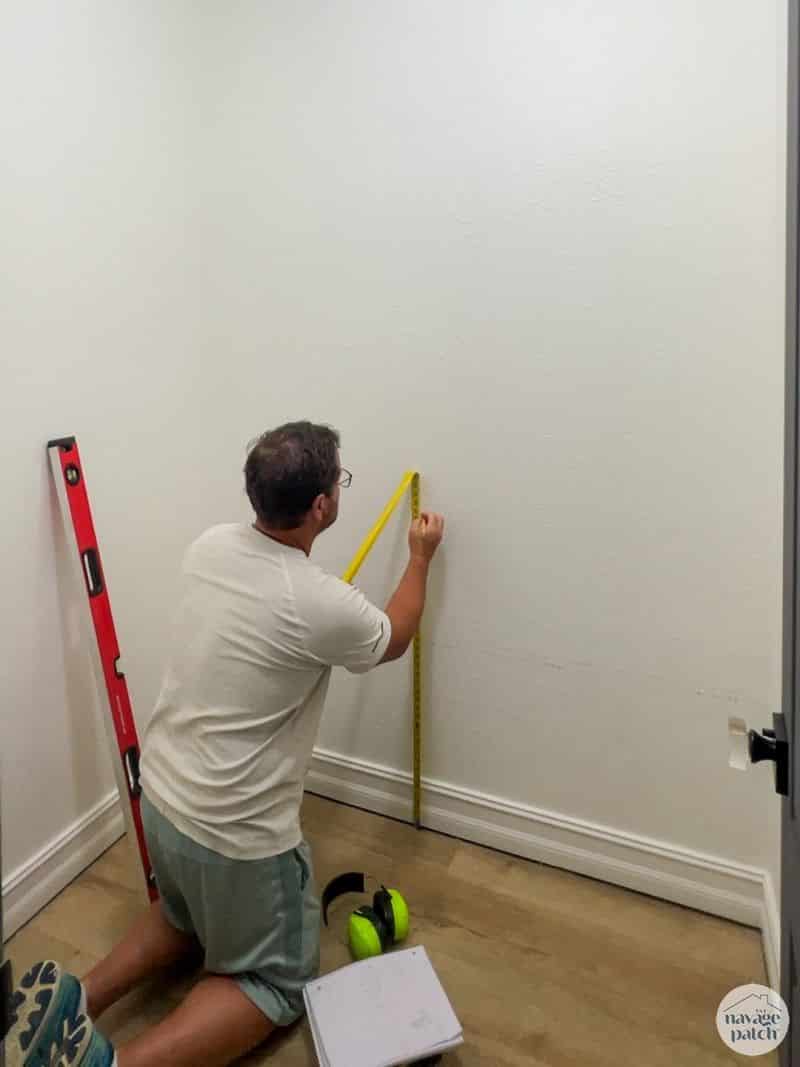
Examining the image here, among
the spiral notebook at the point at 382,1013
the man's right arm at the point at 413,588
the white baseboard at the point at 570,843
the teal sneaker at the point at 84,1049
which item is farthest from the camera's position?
the white baseboard at the point at 570,843

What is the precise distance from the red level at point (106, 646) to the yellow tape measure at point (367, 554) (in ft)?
2.04

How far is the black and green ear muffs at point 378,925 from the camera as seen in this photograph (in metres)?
1.69

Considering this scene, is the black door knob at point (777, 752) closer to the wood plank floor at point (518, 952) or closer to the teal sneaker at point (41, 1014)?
the wood plank floor at point (518, 952)

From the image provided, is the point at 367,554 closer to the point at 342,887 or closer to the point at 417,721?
the point at 417,721

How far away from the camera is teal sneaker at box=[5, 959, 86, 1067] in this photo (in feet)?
3.48

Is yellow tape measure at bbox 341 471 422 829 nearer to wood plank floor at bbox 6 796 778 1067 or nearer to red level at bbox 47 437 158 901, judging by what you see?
wood plank floor at bbox 6 796 778 1067

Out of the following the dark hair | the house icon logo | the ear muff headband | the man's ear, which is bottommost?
the house icon logo

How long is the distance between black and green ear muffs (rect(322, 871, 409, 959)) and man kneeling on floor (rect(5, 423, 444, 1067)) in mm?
163

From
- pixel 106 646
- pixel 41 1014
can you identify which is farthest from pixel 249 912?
pixel 106 646

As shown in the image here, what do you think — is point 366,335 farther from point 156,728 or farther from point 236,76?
point 156,728

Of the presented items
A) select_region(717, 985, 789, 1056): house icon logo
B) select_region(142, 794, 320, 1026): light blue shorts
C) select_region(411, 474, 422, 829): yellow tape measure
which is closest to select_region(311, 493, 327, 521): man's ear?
select_region(411, 474, 422, 829): yellow tape measure

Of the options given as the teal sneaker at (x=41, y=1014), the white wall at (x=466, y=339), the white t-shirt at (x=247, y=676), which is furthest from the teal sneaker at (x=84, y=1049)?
the white wall at (x=466, y=339)

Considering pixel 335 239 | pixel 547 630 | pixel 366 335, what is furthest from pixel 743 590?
pixel 335 239

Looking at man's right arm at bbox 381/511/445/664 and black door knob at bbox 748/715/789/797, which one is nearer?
black door knob at bbox 748/715/789/797
